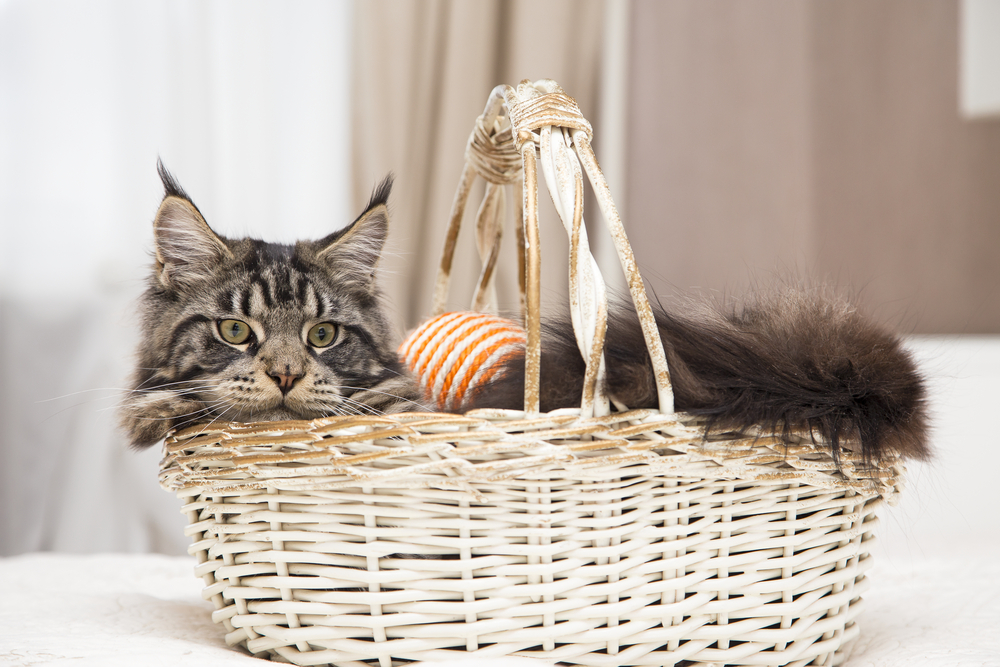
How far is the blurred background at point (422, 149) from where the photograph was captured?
1.39 meters

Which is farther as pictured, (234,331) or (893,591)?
(893,591)

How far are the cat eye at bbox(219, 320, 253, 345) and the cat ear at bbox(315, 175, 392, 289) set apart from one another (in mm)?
129

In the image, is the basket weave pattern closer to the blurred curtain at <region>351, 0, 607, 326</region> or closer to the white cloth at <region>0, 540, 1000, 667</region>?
the white cloth at <region>0, 540, 1000, 667</region>

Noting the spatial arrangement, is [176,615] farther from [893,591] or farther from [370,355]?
[893,591]

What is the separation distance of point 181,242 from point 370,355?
0.24 metres

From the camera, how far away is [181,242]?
74cm

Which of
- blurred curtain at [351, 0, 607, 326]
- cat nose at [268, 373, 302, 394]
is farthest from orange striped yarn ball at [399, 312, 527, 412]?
blurred curtain at [351, 0, 607, 326]

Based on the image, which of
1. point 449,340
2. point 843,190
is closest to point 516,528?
point 449,340

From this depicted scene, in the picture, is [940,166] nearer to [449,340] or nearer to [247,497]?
[449,340]

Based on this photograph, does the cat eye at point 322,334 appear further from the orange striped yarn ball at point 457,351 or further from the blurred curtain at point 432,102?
the blurred curtain at point 432,102

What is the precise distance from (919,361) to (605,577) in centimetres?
42

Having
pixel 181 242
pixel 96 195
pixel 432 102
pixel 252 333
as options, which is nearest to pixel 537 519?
pixel 252 333

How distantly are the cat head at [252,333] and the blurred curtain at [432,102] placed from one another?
0.85 meters

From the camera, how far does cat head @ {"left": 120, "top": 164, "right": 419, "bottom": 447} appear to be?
688mm
